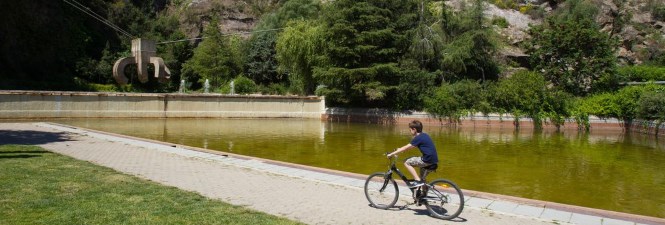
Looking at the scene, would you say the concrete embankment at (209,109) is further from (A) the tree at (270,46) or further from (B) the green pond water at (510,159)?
(A) the tree at (270,46)

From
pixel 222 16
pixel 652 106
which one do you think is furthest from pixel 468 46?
pixel 222 16

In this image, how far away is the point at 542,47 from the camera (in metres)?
37.5

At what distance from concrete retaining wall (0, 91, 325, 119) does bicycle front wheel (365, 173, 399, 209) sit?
26.2 metres

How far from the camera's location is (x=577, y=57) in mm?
36000

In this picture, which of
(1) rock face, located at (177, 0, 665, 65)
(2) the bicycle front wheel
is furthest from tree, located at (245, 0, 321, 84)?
(2) the bicycle front wheel

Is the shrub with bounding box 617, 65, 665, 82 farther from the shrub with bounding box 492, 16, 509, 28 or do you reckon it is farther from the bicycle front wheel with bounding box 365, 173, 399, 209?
the bicycle front wheel with bounding box 365, 173, 399, 209

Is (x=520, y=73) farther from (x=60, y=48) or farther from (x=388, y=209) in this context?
(x=60, y=48)

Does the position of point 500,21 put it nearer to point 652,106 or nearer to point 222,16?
point 652,106

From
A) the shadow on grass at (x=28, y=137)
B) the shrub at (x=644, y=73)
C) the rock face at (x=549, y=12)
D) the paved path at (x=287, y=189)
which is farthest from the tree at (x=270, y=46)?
the paved path at (x=287, y=189)

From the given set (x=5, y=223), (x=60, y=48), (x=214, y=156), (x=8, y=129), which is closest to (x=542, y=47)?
(x=214, y=156)

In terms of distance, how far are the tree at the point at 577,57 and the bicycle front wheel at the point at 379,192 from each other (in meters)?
32.8

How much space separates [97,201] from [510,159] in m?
13.5

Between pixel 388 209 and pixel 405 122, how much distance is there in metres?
25.6

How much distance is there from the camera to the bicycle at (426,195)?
7.64 metres
